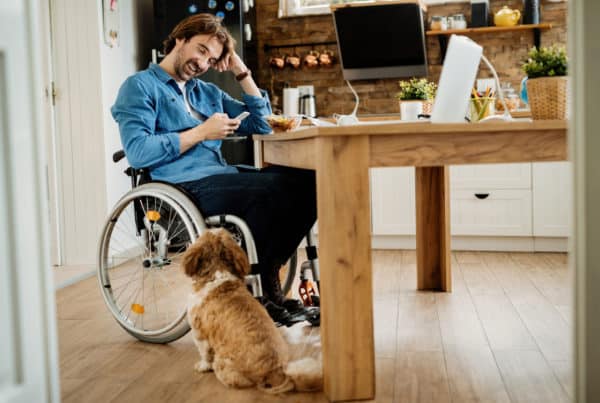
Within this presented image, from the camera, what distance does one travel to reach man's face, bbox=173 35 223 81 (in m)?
2.70

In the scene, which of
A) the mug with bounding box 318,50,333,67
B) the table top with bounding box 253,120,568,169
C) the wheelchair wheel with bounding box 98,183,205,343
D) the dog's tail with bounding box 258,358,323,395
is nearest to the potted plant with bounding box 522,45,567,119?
the table top with bounding box 253,120,568,169

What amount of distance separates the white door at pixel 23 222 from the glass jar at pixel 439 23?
3.82m

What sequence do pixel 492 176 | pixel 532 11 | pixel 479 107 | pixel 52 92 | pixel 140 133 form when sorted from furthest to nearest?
pixel 532 11, pixel 492 176, pixel 52 92, pixel 140 133, pixel 479 107

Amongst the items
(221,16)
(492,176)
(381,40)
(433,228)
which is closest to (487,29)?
(381,40)

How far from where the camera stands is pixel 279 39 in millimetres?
5188

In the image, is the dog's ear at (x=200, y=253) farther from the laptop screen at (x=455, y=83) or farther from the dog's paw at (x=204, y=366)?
the laptop screen at (x=455, y=83)

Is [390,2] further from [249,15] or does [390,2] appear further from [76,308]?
[76,308]

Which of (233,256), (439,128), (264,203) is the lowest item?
(233,256)

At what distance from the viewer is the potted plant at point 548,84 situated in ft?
6.45

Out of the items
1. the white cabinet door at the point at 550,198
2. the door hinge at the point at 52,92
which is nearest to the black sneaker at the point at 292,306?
the white cabinet door at the point at 550,198

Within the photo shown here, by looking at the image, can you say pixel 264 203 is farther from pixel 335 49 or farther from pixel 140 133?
pixel 335 49

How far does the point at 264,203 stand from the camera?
240 centimetres

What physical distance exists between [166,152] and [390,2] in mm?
2578

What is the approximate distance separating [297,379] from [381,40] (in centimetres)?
324
